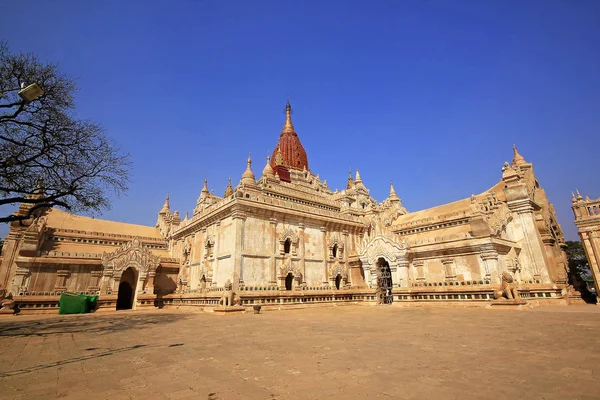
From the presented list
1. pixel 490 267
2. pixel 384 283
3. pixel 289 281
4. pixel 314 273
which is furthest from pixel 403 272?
pixel 289 281

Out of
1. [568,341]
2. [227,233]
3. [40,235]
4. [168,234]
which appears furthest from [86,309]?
[568,341]

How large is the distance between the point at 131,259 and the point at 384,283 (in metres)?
20.4

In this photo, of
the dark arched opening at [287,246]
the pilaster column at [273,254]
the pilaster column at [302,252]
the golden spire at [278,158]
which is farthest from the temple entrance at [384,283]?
the golden spire at [278,158]

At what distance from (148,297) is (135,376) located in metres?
22.1

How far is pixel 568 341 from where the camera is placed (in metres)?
7.56

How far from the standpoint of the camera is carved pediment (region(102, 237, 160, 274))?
80.1ft

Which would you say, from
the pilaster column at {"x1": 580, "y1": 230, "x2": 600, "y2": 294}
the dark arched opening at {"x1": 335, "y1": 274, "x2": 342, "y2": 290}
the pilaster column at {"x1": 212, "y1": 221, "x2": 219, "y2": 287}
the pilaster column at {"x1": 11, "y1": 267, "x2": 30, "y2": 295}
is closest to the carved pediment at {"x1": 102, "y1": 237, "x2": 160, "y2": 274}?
the pilaster column at {"x1": 11, "y1": 267, "x2": 30, "y2": 295}

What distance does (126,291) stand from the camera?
1099 inches

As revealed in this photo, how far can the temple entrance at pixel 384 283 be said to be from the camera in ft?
81.5

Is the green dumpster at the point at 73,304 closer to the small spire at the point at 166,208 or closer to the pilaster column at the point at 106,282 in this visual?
the pilaster column at the point at 106,282

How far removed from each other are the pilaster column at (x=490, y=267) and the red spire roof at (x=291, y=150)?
3276cm

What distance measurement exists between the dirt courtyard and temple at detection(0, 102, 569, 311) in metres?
11.3

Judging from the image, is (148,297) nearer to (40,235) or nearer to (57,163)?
(40,235)

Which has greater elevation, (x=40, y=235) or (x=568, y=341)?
(x=40, y=235)
